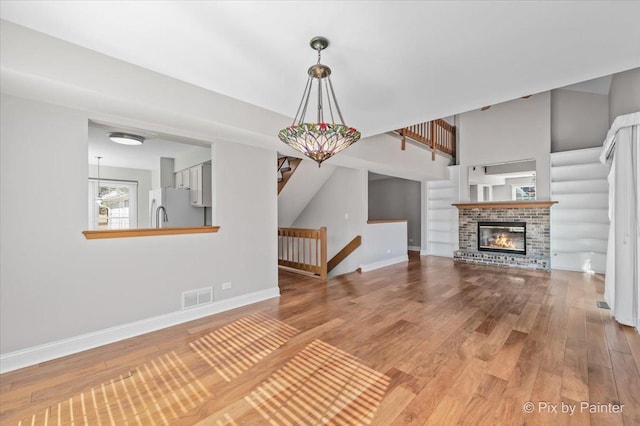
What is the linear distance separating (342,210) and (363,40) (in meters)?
4.26

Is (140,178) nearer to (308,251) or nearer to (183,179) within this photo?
(183,179)

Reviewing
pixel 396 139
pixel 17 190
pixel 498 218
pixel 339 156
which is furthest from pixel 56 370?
pixel 498 218

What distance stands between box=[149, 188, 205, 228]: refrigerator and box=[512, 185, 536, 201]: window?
7445 millimetres

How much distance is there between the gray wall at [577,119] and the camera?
5812mm

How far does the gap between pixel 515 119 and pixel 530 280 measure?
158 inches

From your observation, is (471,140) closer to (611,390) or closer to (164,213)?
(611,390)

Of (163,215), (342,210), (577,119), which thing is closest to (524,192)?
(577,119)

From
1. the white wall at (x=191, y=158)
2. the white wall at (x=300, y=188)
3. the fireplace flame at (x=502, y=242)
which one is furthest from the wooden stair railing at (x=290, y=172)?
the fireplace flame at (x=502, y=242)

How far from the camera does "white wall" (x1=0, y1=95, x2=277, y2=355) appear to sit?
89.3 inches

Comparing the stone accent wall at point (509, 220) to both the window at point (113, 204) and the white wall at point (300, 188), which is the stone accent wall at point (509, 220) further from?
the window at point (113, 204)

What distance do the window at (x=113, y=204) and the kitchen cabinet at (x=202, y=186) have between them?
2.89 m

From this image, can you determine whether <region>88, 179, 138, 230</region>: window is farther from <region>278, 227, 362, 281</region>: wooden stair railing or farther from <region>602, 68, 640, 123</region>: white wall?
<region>602, 68, 640, 123</region>: white wall

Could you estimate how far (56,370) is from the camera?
226 cm

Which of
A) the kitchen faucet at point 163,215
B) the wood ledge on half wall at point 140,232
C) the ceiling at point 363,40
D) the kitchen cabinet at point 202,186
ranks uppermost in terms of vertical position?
the ceiling at point 363,40
